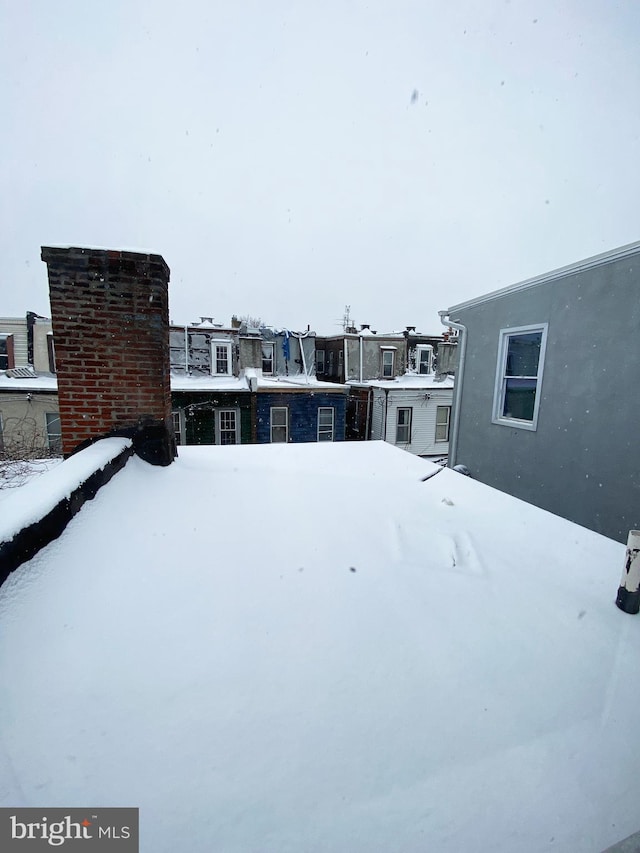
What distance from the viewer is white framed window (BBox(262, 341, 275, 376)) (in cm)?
1831

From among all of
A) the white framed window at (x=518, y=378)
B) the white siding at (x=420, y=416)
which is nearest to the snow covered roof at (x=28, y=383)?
the white siding at (x=420, y=416)

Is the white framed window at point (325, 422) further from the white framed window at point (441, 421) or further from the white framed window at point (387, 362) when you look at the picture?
the white framed window at point (441, 421)

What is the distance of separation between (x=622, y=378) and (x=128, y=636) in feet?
18.9

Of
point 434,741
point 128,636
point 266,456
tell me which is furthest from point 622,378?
point 128,636

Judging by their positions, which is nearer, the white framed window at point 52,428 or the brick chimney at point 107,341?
the brick chimney at point 107,341

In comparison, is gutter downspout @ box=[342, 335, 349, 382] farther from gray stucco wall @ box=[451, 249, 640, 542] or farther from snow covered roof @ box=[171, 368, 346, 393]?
gray stucco wall @ box=[451, 249, 640, 542]

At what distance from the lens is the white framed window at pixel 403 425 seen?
664 inches

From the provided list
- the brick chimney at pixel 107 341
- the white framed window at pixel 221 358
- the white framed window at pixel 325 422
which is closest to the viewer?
the brick chimney at pixel 107 341

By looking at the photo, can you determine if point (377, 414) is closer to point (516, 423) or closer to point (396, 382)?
point (396, 382)

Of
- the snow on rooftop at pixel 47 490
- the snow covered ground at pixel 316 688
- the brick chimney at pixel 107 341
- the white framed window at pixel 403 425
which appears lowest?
the white framed window at pixel 403 425

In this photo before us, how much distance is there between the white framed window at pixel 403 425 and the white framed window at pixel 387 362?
301 cm

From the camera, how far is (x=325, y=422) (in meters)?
15.4

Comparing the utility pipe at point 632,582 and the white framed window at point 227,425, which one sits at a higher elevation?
the utility pipe at point 632,582

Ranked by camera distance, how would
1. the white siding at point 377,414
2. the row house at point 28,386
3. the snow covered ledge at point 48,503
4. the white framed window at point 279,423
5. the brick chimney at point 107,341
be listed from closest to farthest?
1. the snow covered ledge at point 48,503
2. the brick chimney at point 107,341
3. the row house at point 28,386
4. the white framed window at point 279,423
5. the white siding at point 377,414
